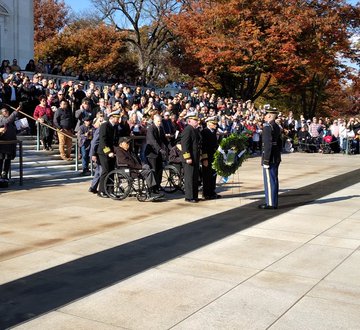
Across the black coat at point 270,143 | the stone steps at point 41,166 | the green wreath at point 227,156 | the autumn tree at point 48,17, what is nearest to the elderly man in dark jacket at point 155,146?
the green wreath at point 227,156

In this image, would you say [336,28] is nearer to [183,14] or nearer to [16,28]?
[183,14]

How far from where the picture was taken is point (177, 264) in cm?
661

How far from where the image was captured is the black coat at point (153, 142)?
11992mm

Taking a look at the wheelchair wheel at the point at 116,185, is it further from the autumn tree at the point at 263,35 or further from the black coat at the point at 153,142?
the autumn tree at the point at 263,35

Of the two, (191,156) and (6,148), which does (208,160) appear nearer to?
(191,156)

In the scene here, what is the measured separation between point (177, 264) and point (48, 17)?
5150 centimetres

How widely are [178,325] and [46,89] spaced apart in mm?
15772

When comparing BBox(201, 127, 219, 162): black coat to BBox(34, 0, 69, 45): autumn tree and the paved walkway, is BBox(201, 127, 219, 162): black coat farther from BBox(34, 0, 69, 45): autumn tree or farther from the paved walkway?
BBox(34, 0, 69, 45): autumn tree

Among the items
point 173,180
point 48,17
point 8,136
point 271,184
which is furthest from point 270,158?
point 48,17

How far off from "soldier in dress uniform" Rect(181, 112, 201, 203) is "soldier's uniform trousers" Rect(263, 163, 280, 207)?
1543 millimetres

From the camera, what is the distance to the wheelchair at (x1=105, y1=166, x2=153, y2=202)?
1118 cm

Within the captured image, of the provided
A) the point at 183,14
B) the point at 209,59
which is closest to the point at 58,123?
the point at 209,59

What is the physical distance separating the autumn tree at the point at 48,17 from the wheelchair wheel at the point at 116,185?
4325 centimetres

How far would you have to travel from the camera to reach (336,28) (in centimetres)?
3453
